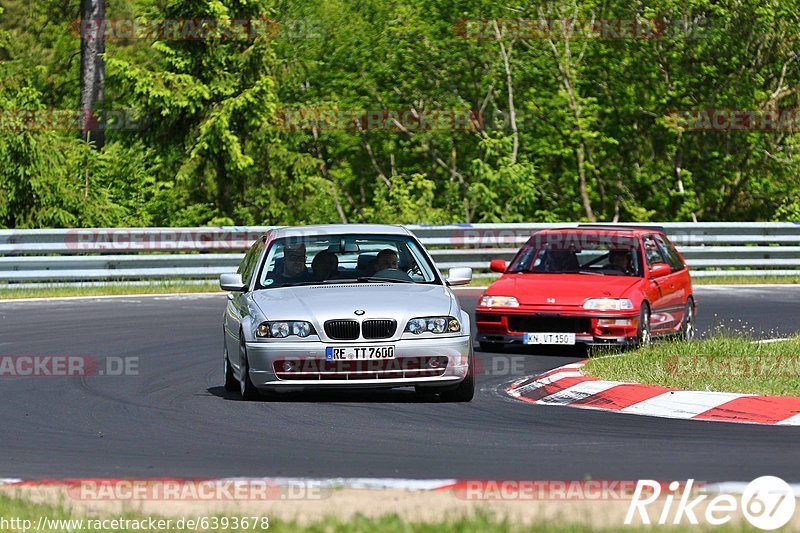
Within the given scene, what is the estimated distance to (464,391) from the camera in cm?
1238

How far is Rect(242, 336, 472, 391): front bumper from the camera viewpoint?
12016 mm

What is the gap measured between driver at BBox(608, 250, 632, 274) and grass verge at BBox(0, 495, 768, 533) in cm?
1101

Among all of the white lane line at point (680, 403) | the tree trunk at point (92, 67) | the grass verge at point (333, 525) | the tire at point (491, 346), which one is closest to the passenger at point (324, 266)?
the white lane line at point (680, 403)

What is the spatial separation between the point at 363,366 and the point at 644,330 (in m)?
5.72

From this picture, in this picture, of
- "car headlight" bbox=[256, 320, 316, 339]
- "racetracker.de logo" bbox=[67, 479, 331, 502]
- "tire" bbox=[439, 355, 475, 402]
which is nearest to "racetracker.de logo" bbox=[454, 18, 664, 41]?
"tire" bbox=[439, 355, 475, 402]

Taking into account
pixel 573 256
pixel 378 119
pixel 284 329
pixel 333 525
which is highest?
pixel 333 525

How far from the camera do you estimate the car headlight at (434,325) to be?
475 inches

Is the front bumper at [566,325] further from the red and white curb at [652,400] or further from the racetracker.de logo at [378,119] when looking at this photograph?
the racetracker.de logo at [378,119]

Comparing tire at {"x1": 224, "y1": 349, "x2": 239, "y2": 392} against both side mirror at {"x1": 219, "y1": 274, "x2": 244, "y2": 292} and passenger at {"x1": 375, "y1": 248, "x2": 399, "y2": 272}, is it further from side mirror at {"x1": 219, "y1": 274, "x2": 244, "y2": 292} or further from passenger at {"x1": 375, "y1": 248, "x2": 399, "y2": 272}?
passenger at {"x1": 375, "y1": 248, "x2": 399, "y2": 272}

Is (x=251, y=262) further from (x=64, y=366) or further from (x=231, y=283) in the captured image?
(x=64, y=366)

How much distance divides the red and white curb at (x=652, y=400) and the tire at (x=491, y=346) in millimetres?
3229

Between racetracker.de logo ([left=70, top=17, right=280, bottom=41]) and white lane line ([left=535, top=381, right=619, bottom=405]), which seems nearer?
white lane line ([left=535, top=381, right=619, bottom=405])

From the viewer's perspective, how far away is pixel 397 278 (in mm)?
13141

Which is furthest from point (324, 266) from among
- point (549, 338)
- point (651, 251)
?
point (651, 251)
